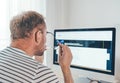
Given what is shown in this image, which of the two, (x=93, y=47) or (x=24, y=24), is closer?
(x=24, y=24)

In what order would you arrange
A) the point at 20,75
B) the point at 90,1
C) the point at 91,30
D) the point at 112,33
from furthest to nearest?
1. the point at 90,1
2. the point at 91,30
3. the point at 112,33
4. the point at 20,75

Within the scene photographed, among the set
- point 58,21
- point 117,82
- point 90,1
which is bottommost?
point 117,82

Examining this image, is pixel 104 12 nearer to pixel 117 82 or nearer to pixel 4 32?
pixel 117 82

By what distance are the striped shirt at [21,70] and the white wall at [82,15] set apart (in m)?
0.56

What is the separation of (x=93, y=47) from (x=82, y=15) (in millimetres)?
611

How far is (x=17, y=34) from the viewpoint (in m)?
0.90

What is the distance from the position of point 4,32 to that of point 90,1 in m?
0.76

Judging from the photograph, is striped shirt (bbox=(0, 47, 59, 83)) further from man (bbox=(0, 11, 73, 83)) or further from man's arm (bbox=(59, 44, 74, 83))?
man's arm (bbox=(59, 44, 74, 83))

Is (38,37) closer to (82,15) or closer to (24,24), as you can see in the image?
(24,24)

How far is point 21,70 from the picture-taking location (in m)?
0.81

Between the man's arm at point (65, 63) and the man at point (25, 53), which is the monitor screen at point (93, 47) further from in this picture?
the man at point (25, 53)

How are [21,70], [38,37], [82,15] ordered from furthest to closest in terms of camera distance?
[82,15] < [38,37] < [21,70]

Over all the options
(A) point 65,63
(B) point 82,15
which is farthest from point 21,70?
(B) point 82,15

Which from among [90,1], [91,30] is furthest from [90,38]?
[90,1]
